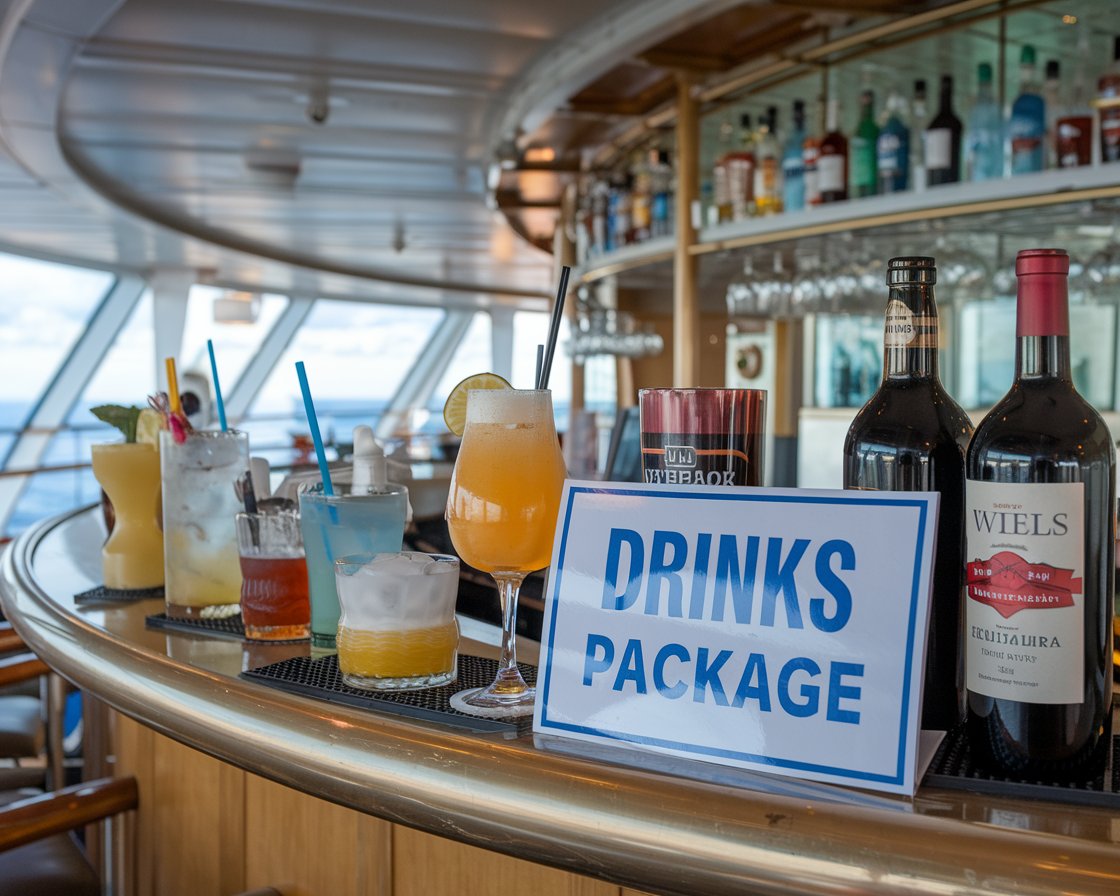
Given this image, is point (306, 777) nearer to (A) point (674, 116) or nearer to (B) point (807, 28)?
(B) point (807, 28)

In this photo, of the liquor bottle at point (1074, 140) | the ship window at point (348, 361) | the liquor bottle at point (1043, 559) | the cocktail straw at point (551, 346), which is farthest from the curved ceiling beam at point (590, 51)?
the ship window at point (348, 361)

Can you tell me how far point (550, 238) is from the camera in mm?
7730

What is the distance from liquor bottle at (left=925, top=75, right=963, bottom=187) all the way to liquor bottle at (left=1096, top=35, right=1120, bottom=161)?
34 centimetres

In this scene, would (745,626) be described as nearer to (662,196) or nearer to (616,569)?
(616,569)

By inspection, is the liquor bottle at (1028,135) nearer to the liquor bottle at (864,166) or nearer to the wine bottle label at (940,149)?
the wine bottle label at (940,149)

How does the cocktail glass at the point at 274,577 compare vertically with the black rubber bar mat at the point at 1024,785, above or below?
above

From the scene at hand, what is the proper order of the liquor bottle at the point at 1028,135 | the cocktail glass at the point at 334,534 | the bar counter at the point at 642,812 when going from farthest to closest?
the liquor bottle at the point at 1028,135
the cocktail glass at the point at 334,534
the bar counter at the point at 642,812

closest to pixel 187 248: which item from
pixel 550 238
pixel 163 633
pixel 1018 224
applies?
pixel 550 238

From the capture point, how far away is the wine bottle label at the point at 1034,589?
0.67 meters

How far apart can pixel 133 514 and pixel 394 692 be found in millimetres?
722

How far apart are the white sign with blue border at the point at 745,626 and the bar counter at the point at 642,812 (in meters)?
0.02

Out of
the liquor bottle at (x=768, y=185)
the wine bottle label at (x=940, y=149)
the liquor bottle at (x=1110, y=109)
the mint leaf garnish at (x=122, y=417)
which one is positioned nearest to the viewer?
the mint leaf garnish at (x=122, y=417)

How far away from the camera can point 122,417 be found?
1543 mm

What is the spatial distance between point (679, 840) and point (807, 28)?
3115 millimetres
